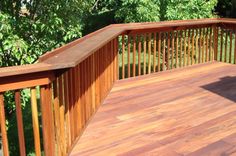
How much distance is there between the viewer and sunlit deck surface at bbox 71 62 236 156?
3393 millimetres

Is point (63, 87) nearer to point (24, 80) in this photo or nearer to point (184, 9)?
point (24, 80)

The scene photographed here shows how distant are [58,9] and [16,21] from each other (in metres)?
0.52

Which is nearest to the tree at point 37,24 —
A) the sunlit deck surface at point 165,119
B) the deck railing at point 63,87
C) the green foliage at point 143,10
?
Result: the deck railing at point 63,87

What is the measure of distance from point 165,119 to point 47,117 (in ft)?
6.43

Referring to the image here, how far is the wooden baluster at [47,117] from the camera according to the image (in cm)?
247

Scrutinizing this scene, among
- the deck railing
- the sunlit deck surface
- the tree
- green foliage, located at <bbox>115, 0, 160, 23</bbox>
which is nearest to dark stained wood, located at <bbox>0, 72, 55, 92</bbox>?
the deck railing

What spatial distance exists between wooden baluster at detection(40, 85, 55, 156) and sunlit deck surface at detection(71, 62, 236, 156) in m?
0.72

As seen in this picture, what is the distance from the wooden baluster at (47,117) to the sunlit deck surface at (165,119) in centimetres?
72

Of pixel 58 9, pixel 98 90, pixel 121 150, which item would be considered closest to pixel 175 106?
pixel 98 90

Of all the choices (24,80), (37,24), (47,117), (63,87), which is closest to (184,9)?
(37,24)

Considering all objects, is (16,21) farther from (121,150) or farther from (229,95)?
(229,95)

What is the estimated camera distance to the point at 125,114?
4.34 meters

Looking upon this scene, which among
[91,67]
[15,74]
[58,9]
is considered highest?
[58,9]

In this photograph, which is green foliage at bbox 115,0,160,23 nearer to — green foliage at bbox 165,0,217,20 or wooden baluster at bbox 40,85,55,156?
green foliage at bbox 165,0,217,20
